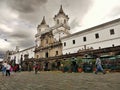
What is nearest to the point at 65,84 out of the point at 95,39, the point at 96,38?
the point at 96,38

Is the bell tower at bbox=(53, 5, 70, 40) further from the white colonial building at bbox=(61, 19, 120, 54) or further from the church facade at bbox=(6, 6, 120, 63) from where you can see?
the white colonial building at bbox=(61, 19, 120, 54)

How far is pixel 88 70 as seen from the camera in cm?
2227

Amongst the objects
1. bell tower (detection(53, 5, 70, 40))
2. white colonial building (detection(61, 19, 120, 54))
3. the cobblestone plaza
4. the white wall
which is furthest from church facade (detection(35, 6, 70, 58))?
the cobblestone plaza

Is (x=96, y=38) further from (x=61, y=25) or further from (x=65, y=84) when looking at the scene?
(x=65, y=84)

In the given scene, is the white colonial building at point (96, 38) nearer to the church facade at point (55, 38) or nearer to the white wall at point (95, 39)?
the white wall at point (95, 39)

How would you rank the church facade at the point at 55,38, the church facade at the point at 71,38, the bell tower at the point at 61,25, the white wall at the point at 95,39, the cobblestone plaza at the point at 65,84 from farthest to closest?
the bell tower at the point at 61,25 → the church facade at the point at 55,38 → the church facade at the point at 71,38 → the white wall at the point at 95,39 → the cobblestone plaza at the point at 65,84

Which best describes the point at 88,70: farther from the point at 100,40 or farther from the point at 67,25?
the point at 67,25

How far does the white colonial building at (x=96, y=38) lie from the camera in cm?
3095

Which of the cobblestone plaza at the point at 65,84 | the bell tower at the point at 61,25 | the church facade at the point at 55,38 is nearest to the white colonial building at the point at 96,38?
the church facade at the point at 55,38

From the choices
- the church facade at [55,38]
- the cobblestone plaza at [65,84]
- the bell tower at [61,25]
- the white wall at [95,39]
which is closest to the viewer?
the cobblestone plaza at [65,84]

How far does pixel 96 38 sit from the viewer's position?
113ft

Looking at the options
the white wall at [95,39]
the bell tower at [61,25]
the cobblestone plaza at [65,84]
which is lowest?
the cobblestone plaza at [65,84]

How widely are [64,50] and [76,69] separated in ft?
61.6

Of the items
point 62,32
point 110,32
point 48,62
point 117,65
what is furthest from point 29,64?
point 117,65
